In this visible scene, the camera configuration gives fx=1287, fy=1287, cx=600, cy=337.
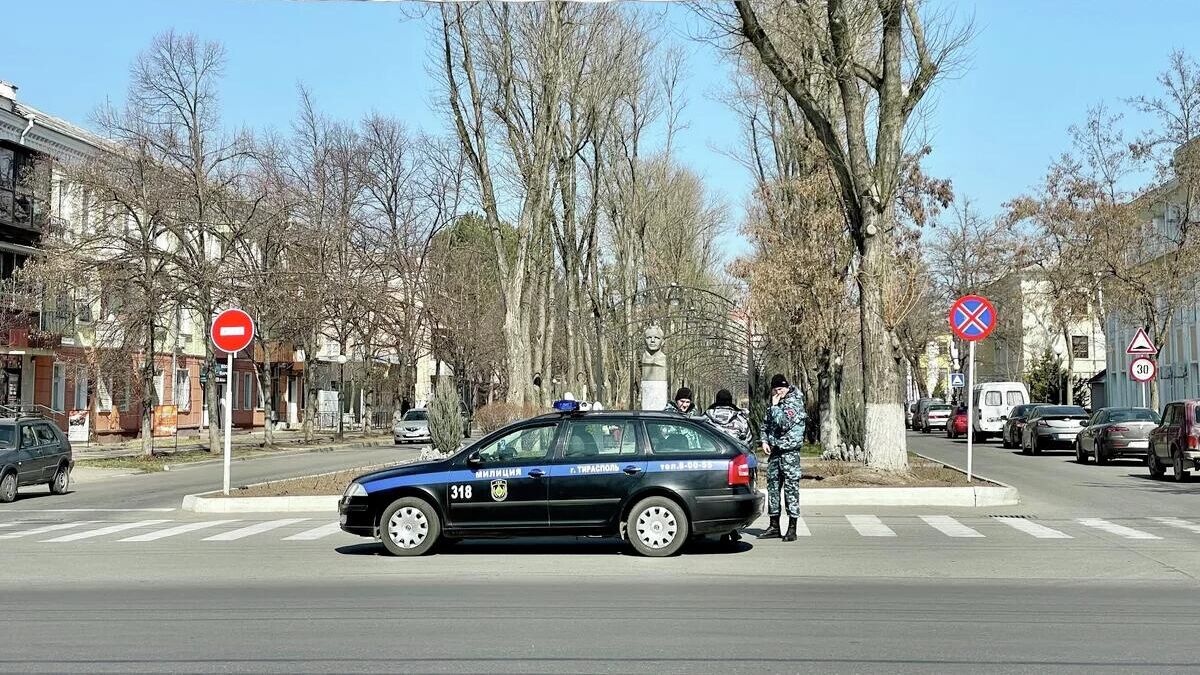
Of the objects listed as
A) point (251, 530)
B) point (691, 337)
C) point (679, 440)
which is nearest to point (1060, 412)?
point (691, 337)

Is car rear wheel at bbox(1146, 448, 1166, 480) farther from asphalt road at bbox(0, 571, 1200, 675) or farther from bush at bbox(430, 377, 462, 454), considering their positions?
asphalt road at bbox(0, 571, 1200, 675)

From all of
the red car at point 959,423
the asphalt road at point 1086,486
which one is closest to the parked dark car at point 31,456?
the asphalt road at point 1086,486

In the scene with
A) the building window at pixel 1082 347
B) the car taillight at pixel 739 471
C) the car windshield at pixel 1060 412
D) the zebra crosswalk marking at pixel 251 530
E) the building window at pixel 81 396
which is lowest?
the zebra crosswalk marking at pixel 251 530

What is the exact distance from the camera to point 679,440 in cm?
1311

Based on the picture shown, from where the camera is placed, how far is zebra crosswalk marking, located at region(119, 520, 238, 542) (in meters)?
16.1

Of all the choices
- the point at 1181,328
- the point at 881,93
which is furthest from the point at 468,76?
the point at 1181,328

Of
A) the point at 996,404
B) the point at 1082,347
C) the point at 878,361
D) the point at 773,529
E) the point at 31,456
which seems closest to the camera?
the point at 773,529

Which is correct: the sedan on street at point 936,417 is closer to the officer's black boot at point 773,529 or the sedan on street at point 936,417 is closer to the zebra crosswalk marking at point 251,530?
the zebra crosswalk marking at point 251,530

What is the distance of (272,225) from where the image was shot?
41.2m

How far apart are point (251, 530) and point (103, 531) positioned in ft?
7.44

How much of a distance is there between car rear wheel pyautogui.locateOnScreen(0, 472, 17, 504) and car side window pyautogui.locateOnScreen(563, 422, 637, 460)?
1450 centimetres

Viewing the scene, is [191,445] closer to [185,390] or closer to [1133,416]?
[185,390]

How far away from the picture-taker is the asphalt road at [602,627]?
7418 mm

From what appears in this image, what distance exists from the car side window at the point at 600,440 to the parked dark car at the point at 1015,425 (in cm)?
3351
